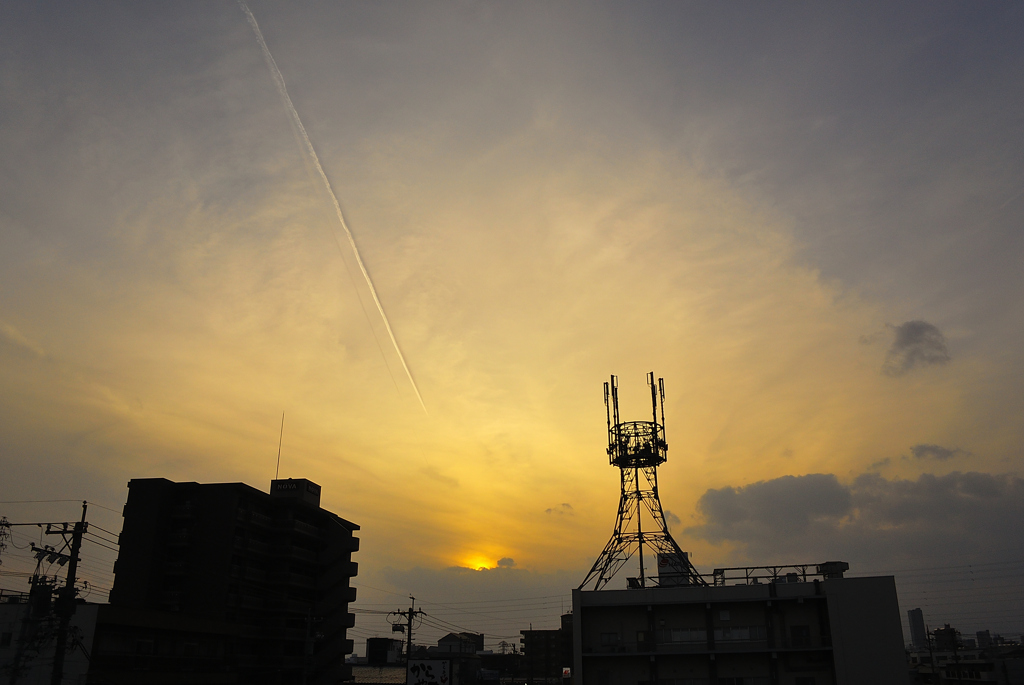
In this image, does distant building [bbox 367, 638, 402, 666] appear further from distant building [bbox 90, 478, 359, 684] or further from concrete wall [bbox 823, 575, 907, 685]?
concrete wall [bbox 823, 575, 907, 685]

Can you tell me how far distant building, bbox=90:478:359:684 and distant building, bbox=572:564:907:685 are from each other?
3568cm

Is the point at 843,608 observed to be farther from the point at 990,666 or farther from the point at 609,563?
the point at 990,666

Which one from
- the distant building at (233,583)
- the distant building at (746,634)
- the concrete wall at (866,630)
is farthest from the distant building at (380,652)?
the concrete wall at (866,630)

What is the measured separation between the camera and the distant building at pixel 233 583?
63062mm

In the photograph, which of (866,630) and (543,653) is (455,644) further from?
(866,630)

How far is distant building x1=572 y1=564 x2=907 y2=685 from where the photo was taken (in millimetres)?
46688

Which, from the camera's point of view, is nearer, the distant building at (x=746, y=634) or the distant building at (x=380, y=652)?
the distant building at (x=746, y=634)

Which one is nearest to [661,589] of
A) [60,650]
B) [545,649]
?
[60,650]

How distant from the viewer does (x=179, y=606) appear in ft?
229

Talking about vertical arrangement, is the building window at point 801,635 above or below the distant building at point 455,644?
above

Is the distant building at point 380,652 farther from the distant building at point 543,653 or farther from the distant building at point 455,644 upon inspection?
the distant building at point 543,653

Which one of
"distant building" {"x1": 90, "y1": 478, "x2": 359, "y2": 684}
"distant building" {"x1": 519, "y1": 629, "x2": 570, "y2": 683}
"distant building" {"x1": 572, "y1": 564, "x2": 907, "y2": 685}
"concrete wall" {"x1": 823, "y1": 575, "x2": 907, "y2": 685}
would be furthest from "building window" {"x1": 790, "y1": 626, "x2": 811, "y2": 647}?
"distant building" {"x1": 519, "y1": 629, "x2": 570, "y2": 683}

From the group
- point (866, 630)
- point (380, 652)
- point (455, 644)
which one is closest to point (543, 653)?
point (455, 644)

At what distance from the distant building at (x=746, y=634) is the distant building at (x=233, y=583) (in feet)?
117
